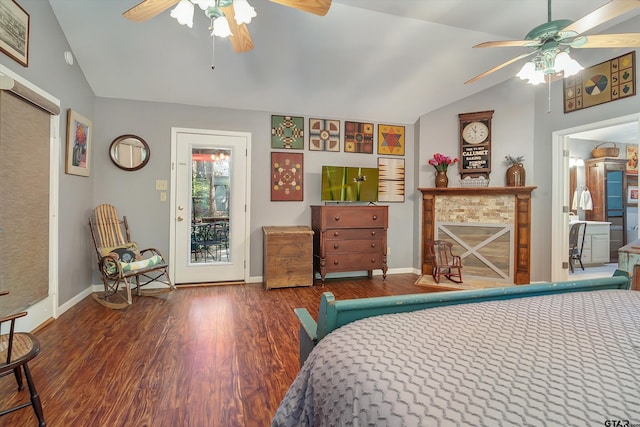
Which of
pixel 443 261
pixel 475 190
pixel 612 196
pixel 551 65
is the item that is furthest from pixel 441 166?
pixel 612 196

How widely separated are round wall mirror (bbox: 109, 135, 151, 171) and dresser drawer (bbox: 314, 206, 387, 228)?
7.65 ft

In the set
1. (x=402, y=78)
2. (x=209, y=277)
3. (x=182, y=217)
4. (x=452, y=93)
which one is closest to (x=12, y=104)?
(x=182, y=217)

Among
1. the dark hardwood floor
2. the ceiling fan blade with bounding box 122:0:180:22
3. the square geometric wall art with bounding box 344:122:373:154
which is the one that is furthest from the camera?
the square geometric wall art with bounding box 344:122:373:154

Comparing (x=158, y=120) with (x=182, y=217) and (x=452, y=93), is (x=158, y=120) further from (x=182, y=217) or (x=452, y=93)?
(x=452, y=93)

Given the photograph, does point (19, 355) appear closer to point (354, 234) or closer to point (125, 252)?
point (125, 252)

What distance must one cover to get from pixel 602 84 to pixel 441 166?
185 cm

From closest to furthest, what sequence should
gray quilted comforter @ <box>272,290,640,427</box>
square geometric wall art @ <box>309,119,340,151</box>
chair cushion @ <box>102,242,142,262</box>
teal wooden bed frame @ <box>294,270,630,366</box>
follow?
1. gray quilted comforter @ <box>272,290,640,427</box>
2. teal wooden bed frame @ <box>294,270,630,366</box>
3. chair cushion @ <box>102,242,142,262</box>
4. square geometric wall art @ <box>309,119,340,151</box>

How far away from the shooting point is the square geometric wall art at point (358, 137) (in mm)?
4434

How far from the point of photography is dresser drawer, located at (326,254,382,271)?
400cm

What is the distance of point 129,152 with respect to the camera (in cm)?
368

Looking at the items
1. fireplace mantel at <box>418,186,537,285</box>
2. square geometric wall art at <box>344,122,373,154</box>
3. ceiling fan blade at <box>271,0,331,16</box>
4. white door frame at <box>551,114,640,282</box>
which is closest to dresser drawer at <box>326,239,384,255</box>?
fireplace mantel at <box>418,186,537,285</box>

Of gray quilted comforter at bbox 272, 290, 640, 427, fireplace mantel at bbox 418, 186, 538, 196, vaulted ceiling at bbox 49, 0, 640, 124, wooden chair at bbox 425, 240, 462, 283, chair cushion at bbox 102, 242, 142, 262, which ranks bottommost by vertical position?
wooden chair at bbox 425, 240, 462, 283

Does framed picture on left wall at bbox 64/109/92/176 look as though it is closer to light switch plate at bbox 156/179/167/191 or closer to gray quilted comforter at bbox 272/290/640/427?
light switch plate at bbox 156/179/167/191

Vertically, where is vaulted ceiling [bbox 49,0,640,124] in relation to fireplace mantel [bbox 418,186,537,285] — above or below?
above
